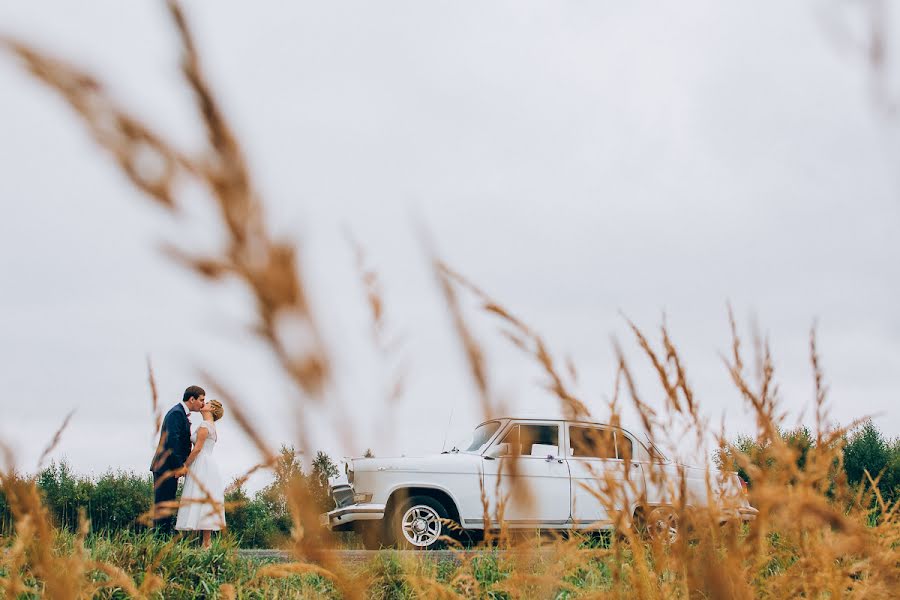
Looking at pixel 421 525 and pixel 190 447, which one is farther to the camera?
pixel 421 525

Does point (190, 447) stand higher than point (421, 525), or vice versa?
point (190, 447)

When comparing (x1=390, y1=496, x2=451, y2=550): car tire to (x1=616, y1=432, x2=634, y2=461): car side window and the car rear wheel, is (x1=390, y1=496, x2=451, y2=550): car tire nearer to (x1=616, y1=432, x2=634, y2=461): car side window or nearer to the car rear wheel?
the car rear wheel

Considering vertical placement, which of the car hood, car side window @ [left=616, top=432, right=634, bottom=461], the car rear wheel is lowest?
the car rear wheel

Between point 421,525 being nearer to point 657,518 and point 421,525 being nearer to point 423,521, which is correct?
point 423,521

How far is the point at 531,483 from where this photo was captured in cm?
78

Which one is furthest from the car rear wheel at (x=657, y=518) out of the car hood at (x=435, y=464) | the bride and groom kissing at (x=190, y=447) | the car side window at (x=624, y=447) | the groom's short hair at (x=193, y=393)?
the car hood at (x=435, y=464)

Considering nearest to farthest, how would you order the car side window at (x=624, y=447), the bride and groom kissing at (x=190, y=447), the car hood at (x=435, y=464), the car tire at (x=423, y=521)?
the car side window at (x=624, y=447), the bride and groom kissing at (x=190, y=447), the car tire at (x=423, y=521), the car hood at (x=435, y=464)

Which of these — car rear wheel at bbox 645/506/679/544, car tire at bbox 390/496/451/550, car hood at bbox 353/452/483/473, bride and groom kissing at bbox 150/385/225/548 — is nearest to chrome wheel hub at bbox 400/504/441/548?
car tire at bbox 390/496/451/550

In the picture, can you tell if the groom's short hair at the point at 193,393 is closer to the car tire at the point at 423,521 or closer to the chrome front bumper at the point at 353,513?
the chrome front bumper at the point at 353,513

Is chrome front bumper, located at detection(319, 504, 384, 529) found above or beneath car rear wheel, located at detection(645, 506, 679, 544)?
above

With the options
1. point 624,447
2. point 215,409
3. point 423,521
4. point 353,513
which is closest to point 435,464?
point 423,521

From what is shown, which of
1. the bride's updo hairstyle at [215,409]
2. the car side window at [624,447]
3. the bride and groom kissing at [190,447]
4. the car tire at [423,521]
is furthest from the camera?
the car tire at [423,521]

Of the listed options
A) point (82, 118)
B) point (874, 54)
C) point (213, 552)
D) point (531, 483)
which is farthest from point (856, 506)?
point (213, 552)

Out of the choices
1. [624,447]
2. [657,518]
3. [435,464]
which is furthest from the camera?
[435,464]
